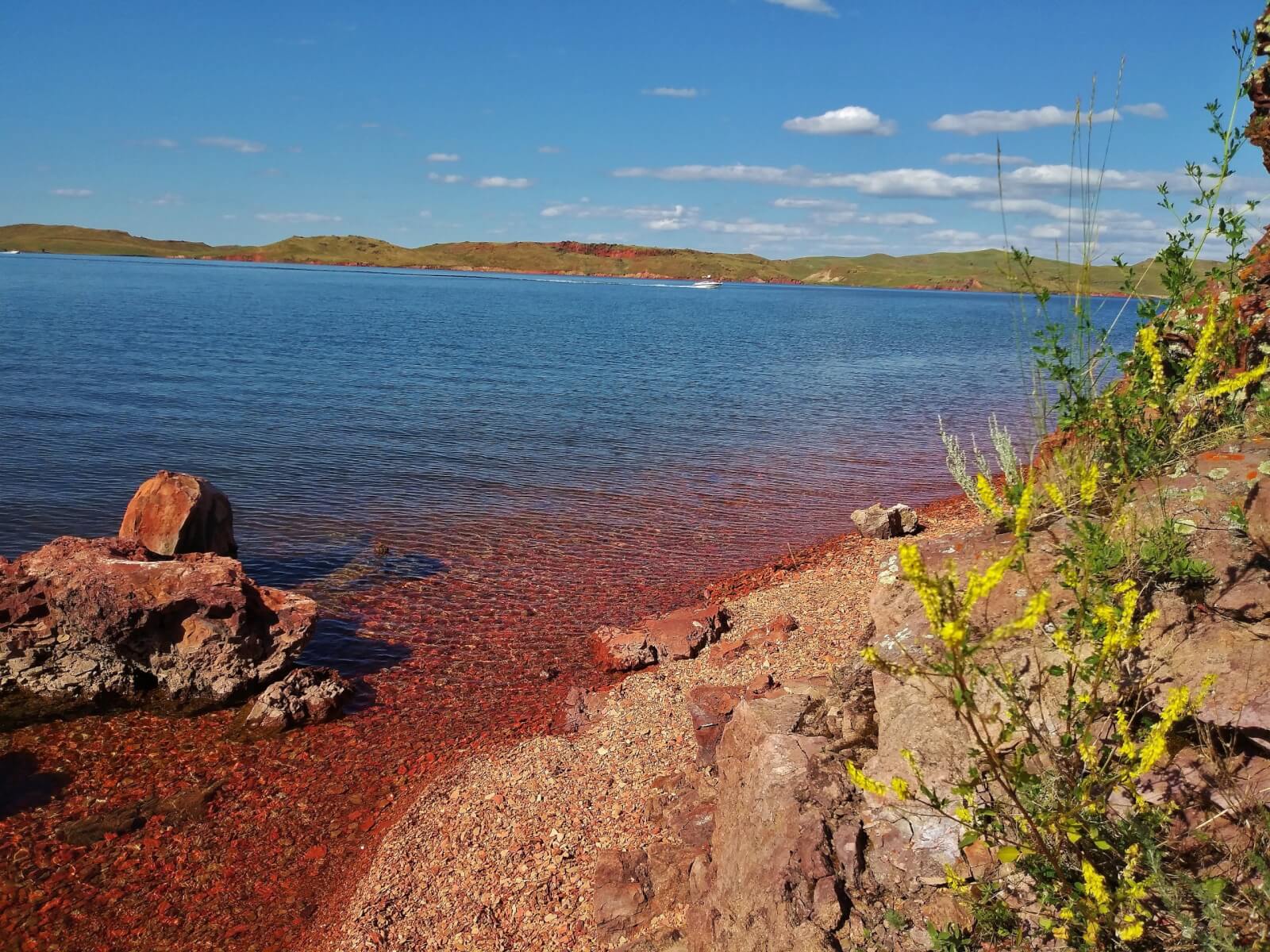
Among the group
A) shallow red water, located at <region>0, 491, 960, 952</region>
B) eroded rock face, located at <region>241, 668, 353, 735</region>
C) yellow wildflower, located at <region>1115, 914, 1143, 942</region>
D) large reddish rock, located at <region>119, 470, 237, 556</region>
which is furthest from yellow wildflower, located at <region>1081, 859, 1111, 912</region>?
large reddish rock, located at <region>119, 470, 237, 556</region>

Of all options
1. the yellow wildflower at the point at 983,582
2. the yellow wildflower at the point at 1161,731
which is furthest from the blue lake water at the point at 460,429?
the yellow wildflower at the point at 983,582

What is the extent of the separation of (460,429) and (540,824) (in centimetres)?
2069

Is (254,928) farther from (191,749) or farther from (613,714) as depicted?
(613,714)

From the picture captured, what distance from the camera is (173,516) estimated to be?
44.7 ft

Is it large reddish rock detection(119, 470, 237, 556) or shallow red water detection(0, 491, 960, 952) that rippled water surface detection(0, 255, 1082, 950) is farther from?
large reddish rock detection(119, 470, 237, 556)

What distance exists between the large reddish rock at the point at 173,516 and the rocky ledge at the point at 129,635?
6.73 feet

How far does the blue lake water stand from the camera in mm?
17594

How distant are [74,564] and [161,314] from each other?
62.5 m

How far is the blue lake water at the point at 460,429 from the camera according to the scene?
57.7ft

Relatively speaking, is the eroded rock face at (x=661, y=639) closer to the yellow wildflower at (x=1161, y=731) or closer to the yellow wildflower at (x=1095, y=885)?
the yellow wildflower at (x=1095, y=885)

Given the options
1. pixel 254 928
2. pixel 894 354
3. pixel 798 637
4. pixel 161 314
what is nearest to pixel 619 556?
pixel 798 637

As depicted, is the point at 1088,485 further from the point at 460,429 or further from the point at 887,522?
the point at 460,429

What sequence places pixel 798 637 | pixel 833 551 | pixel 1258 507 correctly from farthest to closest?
pixel 833 551 < pixel 798 637 < pixel 1258 507

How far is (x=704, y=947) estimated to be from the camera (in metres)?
5.41
